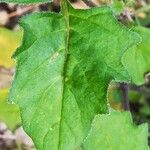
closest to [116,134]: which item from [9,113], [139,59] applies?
[139,59]

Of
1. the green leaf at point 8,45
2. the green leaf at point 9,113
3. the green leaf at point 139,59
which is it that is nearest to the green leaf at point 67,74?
the green leaf at point 139,59

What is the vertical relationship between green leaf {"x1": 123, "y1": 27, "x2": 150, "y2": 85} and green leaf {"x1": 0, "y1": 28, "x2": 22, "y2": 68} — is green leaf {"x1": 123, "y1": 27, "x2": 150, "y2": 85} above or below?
above

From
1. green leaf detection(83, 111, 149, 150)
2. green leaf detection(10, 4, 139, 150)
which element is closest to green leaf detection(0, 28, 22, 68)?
green leaf detection(83, 111, 149, 150)

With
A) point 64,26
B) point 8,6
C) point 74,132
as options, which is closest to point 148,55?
point 64,26

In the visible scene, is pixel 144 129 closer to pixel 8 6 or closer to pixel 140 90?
pixel 140 90

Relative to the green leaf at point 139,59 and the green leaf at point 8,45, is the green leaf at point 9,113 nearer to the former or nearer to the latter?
the green leaf at point 8,45

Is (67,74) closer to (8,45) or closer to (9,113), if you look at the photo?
(9,113)

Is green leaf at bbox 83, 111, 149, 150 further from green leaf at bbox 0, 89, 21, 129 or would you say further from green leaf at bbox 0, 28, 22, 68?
green leaf at bbox 0, 28, 22, 68
